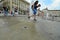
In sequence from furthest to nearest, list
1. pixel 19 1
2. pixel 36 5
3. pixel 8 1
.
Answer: pixel 19 1, pixel 8 1, pixel 36 5

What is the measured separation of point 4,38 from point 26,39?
0.69 metres

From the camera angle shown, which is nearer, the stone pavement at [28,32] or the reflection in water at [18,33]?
the reflection in water at [18,33]

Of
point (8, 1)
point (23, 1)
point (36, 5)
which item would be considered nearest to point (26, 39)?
point (36, 5)

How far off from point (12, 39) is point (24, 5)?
91.9 m

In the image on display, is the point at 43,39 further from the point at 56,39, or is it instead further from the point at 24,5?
the point at 24,5

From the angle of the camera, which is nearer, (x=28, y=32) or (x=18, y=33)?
(x=18, y=33)

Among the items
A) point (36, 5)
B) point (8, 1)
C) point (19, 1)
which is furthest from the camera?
point (19, 1)

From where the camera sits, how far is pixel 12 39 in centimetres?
570

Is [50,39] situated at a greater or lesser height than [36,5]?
lesser

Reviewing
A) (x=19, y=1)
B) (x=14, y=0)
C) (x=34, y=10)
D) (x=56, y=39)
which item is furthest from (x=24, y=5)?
(x=56, y=39)

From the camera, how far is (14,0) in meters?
76.9

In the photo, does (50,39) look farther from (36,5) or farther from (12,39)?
(36,5)

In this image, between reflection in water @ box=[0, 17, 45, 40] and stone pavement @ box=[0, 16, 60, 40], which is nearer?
reflection in water @ box=[0, 17, 45, 40]

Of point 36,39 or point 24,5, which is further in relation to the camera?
point 24,5
